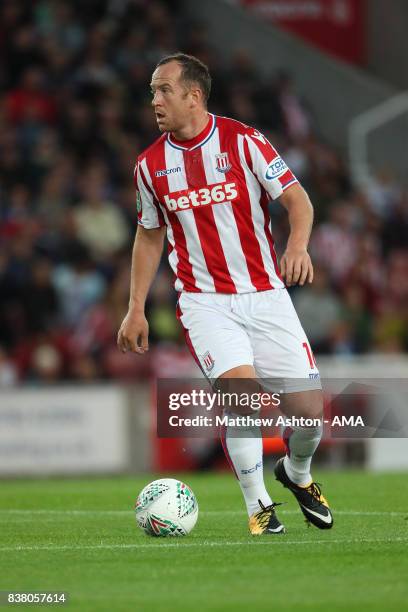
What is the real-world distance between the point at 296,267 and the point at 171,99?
119 cm

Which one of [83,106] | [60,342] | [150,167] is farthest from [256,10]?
[150,167]

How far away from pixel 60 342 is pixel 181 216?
849 cm

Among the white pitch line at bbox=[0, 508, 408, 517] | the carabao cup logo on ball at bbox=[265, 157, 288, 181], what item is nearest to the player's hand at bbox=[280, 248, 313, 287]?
the carabao cup logo on ball at bbox=[265, 157, 288, 181]

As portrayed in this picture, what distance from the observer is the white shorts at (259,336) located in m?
7.16

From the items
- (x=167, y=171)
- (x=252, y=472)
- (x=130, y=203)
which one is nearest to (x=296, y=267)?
(x=167, y=171)

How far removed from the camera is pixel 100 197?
16.9 meters

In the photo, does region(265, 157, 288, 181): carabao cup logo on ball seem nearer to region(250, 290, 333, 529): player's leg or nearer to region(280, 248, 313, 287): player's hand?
region(280, 248, 313, 287): player's hand

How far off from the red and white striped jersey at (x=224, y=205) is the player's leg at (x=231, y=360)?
0.41 ft

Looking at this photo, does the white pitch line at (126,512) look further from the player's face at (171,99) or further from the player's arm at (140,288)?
the player's face at (171,99)

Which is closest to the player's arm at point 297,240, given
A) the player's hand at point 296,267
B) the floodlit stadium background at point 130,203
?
the player's hand at point 296,267

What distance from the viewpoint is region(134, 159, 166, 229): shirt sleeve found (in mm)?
7516

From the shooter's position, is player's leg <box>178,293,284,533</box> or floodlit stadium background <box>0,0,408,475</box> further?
floodlit stadium background <box>0,0,408,475</box>

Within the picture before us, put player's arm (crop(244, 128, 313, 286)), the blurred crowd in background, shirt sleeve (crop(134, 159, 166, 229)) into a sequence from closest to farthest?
player's arm (crop(244, 128, 313, 286)) < shirt sleeve (crop(134, 159, 166, 229)) < the blurred crowd in background

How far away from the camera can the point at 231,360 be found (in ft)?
23.1
